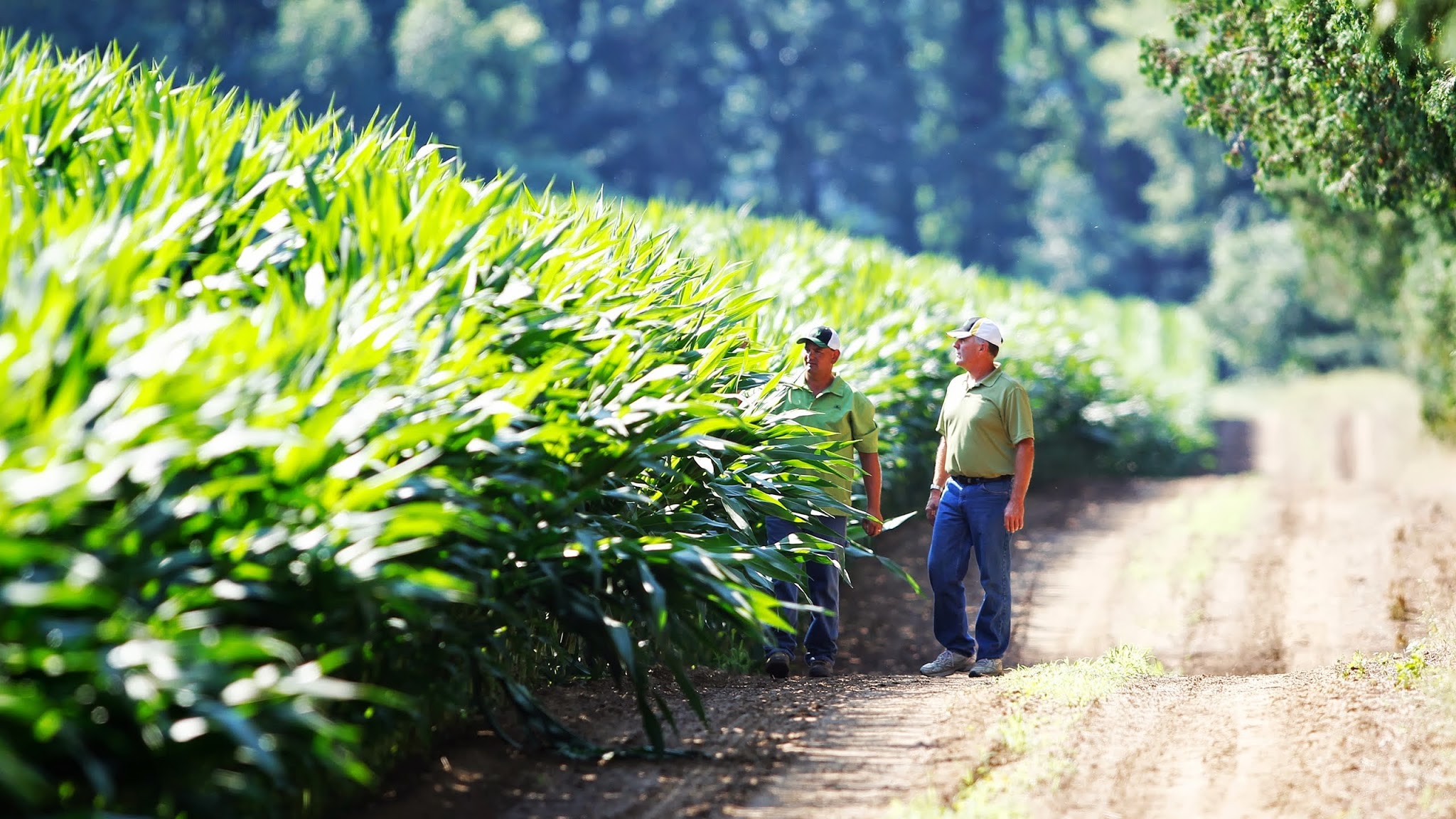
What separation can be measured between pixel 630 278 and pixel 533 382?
172 centimetres

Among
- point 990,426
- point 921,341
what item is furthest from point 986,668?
point 921,341

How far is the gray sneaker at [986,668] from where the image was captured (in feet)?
23.9

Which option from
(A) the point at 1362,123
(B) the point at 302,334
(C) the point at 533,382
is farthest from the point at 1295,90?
(B) the point at 302,334

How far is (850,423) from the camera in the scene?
24.5 ft

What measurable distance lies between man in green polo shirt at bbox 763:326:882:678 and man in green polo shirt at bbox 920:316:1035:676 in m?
0.42

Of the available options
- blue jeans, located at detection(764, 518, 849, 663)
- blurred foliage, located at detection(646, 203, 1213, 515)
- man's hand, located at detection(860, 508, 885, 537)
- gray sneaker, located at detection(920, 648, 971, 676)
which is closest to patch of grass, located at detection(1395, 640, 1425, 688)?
gray sneaker, located at detection(920, 648, 971, 676)

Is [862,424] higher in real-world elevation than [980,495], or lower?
higher

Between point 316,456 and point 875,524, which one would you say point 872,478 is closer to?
point 875,524

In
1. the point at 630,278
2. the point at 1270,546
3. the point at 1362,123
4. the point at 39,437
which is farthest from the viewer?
the point at 1270,546

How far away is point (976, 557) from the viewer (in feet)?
24.7

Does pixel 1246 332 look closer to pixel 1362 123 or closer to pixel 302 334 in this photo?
pixel 1362 123

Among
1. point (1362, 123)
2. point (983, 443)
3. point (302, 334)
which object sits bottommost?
point (983, 443)

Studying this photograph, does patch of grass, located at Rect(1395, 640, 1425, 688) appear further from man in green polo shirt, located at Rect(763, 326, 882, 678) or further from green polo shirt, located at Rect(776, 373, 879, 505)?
green polo shirt, located at Rect(776, 373, 879, 505)

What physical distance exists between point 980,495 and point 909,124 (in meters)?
53.3
